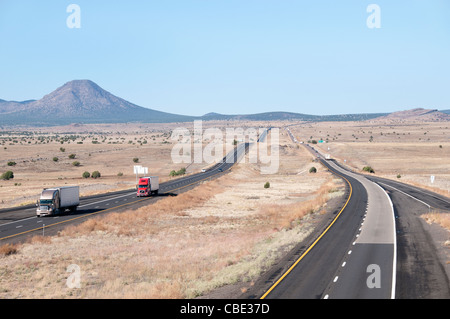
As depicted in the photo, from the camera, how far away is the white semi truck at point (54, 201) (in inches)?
2016

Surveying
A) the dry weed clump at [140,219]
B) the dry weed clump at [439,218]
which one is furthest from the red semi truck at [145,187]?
the dry weed clump at [439,218]

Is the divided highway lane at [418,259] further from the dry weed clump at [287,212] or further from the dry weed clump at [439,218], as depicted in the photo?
the dry weed clump at [287,212]

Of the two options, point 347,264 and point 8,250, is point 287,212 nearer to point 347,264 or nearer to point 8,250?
point 347,264

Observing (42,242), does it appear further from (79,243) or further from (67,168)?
(67,168)

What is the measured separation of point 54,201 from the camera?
51.6 m

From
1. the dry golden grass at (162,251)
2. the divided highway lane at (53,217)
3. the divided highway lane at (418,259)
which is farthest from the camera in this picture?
the divided highway lane at (53,217)

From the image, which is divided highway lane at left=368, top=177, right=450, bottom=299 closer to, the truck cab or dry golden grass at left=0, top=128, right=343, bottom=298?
dry golden grass at left=0, top=128, right=343, bottom=298

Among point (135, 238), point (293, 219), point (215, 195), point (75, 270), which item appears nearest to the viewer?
point (75, 270)

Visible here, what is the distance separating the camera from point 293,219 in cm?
4984

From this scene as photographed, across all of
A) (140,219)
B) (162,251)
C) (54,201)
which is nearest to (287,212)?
(140,219)

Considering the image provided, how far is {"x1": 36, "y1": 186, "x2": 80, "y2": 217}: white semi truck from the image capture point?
168 feet

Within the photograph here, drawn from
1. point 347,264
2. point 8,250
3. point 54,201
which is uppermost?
point 54,201
